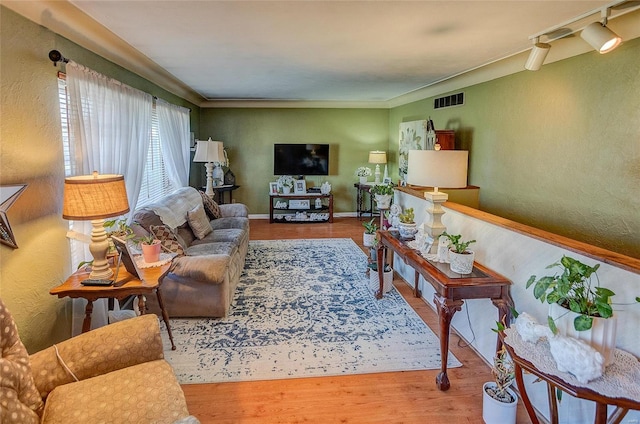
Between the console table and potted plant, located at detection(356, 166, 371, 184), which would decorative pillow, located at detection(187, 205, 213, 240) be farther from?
potted plant, located at detection(356, 166, 371, 184)

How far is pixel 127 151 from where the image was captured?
11.2 ft

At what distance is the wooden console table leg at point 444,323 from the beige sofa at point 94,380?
1506mm

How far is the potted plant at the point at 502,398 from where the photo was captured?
195 centimetres

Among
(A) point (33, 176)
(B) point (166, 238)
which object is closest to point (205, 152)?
(B) point (166, 238)

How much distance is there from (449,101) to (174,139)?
148 inches

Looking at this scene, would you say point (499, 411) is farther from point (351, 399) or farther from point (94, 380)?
point (94, 380)

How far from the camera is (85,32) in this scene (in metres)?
2.67

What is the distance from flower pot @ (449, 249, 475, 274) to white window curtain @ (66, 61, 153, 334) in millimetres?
2577

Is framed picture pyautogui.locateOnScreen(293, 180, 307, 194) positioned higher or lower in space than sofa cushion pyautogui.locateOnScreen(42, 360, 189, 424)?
higher

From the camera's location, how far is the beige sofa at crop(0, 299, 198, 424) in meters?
1.41

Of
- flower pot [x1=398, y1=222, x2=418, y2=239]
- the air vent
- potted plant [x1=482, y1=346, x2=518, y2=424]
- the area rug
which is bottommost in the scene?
the area rug

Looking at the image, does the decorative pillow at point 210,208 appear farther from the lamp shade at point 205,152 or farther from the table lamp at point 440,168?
the table lamp at point 440,168

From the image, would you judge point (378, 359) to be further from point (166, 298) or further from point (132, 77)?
point (132, 77)

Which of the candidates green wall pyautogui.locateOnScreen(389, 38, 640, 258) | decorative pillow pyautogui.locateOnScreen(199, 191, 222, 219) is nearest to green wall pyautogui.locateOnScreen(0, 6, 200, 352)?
decorative pillow pyautogui.locateOnScreen(199, 191, 222, 219)
